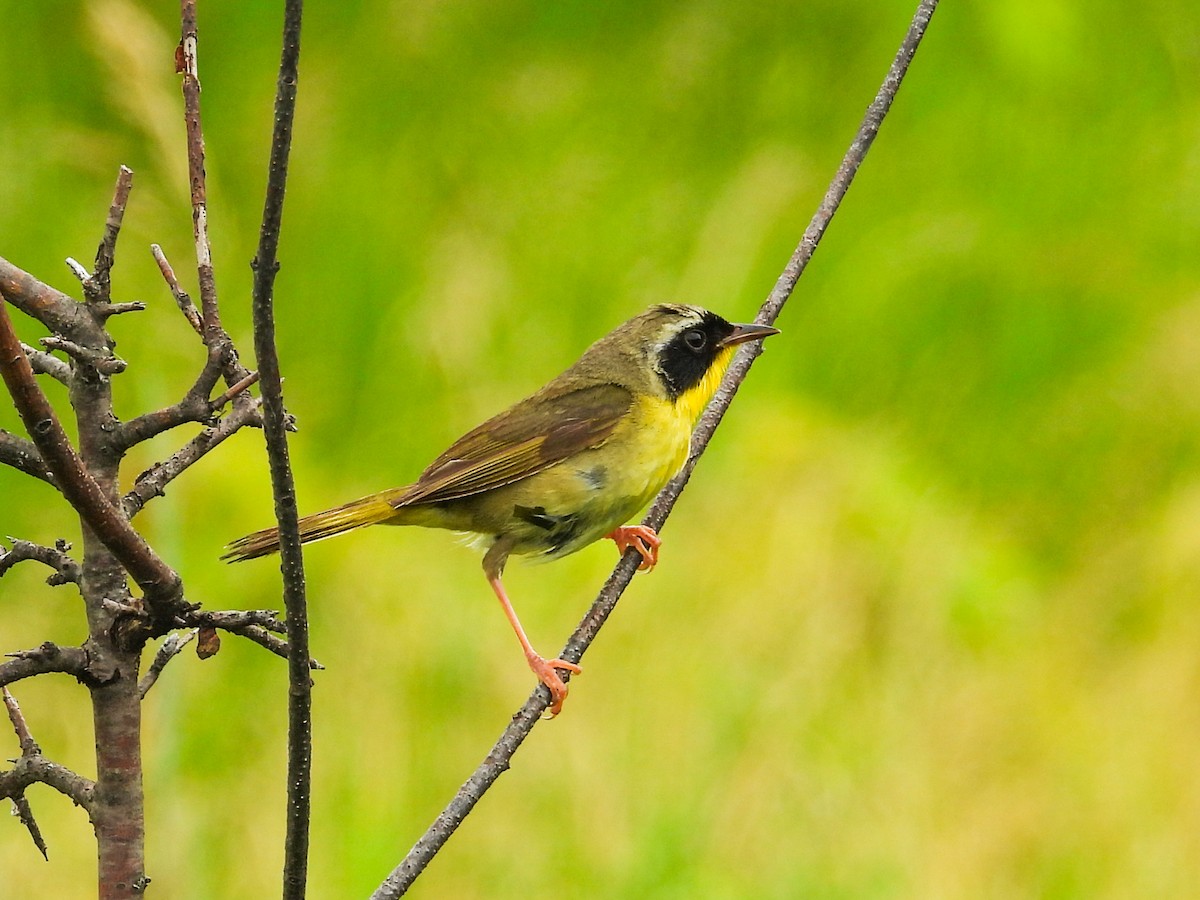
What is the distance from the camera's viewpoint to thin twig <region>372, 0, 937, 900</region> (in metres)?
1.03

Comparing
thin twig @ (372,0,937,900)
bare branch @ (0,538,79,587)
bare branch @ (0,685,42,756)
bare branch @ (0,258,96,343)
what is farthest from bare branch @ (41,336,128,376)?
thin twig @ (372,0,937,900)

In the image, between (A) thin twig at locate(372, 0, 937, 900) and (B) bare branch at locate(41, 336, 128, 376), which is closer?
(B) bare branch at locate(41, 336, 128, 376)

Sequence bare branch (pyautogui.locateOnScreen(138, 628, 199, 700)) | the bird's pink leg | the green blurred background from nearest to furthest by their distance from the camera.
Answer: bare branch (pyautogui.locateOnScreen(138, 628, 199, 700)) < the bird's pink leg < the green blurred background

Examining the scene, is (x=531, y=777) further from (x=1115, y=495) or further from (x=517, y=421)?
(x=1115, y=495)

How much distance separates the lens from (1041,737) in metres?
3.75

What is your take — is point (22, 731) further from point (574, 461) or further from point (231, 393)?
point (574, 461)

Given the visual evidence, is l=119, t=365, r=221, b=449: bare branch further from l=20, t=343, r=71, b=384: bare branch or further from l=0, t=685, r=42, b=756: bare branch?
l=0, t=685, r=42, b=756: bare branch

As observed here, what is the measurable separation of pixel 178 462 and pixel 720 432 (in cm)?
313

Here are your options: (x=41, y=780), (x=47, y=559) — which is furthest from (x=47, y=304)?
(x=41, y=780)

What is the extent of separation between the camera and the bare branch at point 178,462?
0.95m

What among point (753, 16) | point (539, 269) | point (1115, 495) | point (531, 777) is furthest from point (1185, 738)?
point (753, 16)

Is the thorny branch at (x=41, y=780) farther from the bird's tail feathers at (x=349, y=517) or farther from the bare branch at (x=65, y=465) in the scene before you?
the bird's tail feathers at (x=349, y=517)

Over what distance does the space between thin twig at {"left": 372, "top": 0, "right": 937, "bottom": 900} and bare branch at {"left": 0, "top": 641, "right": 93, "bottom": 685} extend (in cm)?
23

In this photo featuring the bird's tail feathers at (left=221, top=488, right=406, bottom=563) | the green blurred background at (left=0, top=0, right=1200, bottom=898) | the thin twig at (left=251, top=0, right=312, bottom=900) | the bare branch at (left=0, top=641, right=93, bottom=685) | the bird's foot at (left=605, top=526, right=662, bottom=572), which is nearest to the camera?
the thin twig at (left=251, top=0, right=312, bottom=900)
